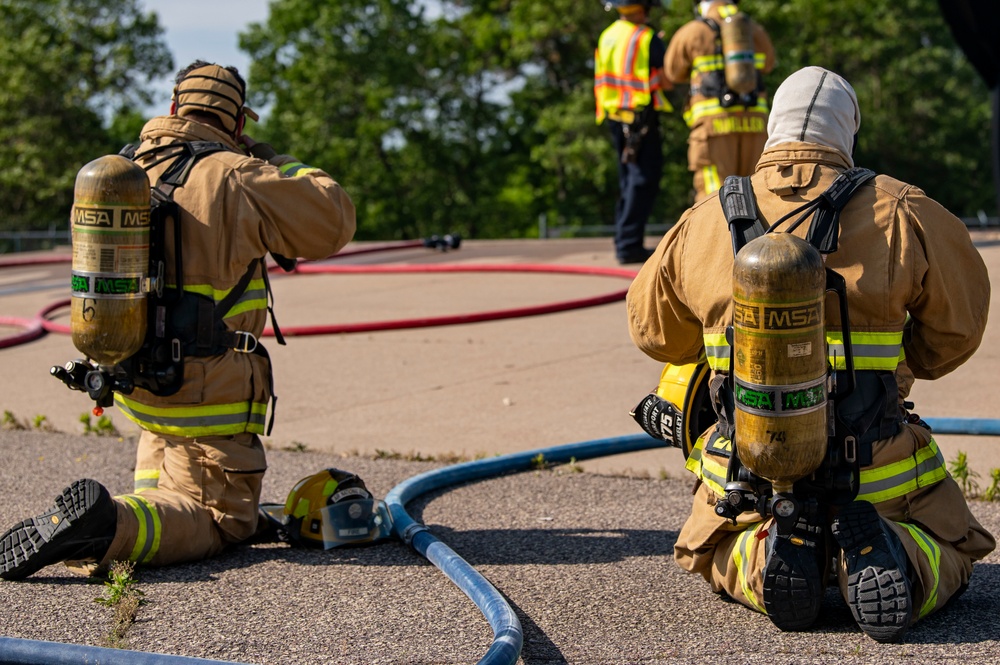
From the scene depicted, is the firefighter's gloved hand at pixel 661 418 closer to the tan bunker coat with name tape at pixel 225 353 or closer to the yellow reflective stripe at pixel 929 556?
the yellow reflective stripe at pixel 929 556

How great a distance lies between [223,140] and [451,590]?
5.42 feet

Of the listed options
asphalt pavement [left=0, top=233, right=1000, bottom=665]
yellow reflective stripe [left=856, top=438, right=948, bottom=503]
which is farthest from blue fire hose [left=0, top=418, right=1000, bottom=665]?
yellow reflective stripe [left=856, top=438, right=948, bottom=503]

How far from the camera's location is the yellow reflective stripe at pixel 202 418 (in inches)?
147

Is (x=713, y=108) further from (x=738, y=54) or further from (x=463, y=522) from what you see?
(x=463, y=522)

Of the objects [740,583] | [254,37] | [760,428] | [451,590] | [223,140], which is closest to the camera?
[760,428]

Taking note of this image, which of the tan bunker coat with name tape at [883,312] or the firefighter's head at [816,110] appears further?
the firefighter's head at [816,110]

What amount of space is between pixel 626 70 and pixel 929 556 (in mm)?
6921

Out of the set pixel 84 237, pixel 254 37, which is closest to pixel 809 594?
pixel 84 237

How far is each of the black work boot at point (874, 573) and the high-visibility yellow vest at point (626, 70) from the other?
22.0ft

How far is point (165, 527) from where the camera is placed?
3.56 m

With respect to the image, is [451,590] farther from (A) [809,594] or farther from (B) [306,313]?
(B) [306,313]

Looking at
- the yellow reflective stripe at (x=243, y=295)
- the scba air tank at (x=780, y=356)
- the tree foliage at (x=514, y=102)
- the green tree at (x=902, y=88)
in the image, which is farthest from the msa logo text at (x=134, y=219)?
the green tree at (x=902, y=88)

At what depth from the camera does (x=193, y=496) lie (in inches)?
148

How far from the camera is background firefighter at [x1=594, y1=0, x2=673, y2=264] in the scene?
9.27 metres
